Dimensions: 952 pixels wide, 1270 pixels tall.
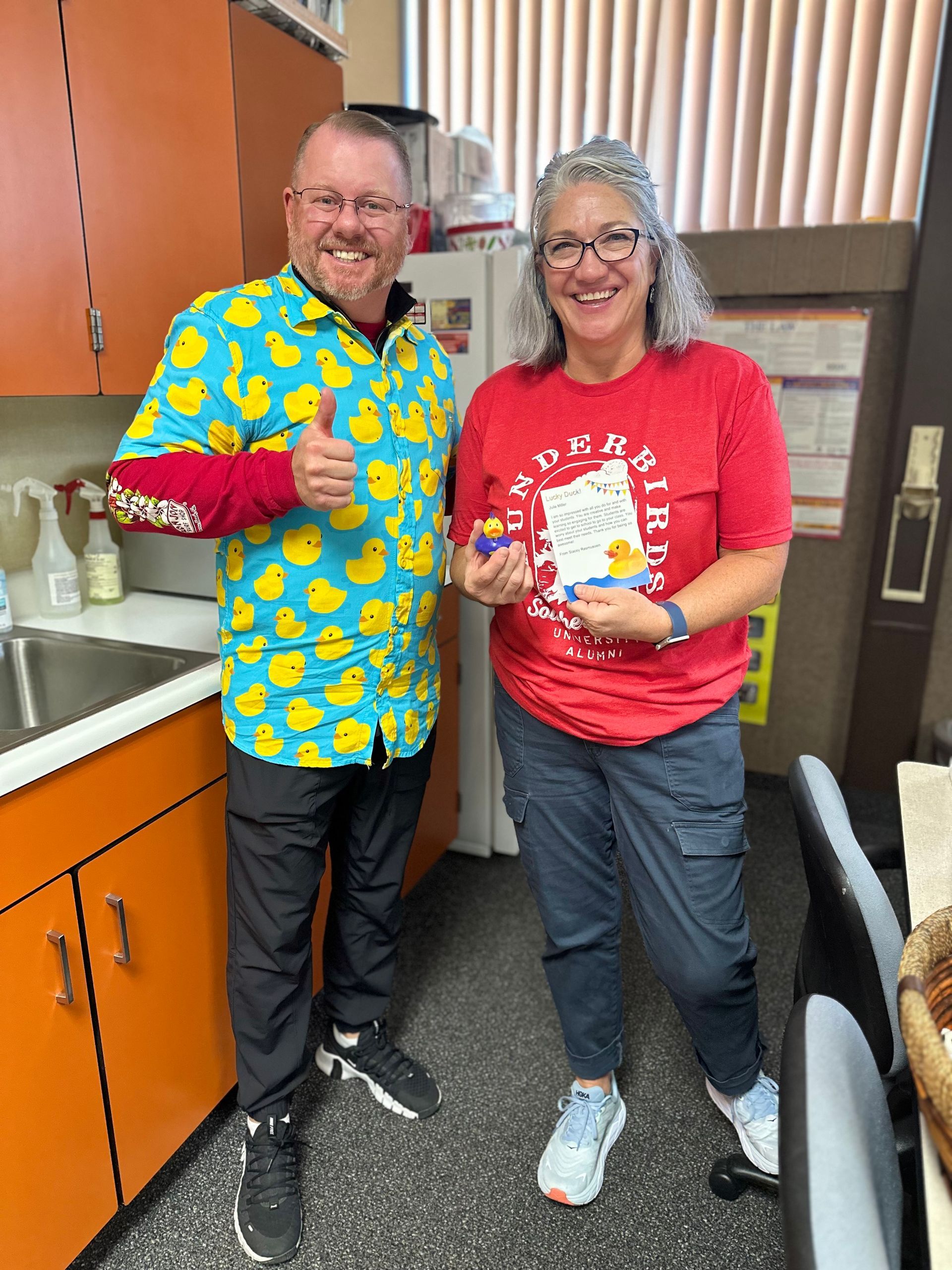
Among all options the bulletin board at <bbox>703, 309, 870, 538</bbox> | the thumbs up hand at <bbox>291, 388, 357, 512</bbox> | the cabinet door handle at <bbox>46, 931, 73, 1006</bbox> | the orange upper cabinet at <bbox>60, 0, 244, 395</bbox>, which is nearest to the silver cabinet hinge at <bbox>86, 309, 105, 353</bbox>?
the orange upper cabinet at <bbox>60, 0, 244, 395</bbox>

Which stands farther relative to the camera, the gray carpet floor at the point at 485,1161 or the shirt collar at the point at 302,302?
the gray carpet floor at the point at 485,1161

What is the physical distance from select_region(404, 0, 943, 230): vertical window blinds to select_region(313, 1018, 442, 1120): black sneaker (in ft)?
9.03

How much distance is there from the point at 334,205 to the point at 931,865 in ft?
4.01

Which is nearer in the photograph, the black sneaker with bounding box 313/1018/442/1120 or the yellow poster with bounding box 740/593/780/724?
the black sneaker with bounding box 313/1018/442/1120

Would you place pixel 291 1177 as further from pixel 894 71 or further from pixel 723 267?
pixel 894 71

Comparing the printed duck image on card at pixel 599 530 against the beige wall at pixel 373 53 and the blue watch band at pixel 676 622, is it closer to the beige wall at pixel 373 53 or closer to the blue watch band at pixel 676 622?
the blue watch band at pixel 676 622

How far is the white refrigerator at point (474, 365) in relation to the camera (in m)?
2.16

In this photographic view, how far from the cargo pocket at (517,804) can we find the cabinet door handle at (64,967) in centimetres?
69

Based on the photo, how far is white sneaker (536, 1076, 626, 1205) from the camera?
4.83 feet

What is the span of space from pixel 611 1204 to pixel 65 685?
4.47 feet

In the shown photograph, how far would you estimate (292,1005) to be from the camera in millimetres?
1452

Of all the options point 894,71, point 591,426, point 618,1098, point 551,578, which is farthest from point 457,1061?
point 894,71

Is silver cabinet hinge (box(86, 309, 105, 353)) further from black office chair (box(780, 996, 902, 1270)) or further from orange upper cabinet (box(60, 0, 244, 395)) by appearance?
black office chair (box(780, 996, 902, 1270))

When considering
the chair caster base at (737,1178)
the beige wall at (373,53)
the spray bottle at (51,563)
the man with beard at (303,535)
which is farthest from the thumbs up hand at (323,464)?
the beige wall at (373,53)
